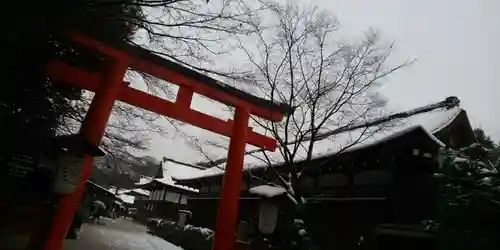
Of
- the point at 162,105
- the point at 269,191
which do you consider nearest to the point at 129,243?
the point at 162,105

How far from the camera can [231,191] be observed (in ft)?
33.7

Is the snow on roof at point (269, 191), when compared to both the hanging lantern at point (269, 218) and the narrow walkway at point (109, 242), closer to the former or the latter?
the hanging lantern at point (269, 218)

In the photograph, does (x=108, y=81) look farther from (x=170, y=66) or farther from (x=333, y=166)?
(x=333, y=166)

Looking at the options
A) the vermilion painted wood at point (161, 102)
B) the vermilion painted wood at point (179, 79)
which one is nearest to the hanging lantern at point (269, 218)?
the vermilion painted wood at point (161, 102)

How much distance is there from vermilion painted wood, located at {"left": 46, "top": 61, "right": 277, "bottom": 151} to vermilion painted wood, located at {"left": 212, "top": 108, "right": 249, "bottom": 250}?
14.9 inches

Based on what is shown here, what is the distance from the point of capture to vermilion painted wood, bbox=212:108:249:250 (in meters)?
9.54

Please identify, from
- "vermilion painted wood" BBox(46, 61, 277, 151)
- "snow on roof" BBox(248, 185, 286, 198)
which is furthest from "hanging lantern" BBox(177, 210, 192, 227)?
"snow on roof" BBox(248, 185, 286, 198)

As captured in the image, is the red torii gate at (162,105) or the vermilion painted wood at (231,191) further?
the vermilion painted wood at (231,191)

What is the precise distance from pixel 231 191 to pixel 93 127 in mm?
4287

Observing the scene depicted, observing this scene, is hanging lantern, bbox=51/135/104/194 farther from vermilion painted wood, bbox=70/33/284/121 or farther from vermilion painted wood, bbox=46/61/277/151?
vermilion painted wood, bbox=70/33/284/121

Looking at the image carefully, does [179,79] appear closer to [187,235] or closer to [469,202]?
[469,202]

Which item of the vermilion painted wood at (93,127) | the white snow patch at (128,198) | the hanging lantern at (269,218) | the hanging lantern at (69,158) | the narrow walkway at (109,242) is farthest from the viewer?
the white snow patch at (128,198)

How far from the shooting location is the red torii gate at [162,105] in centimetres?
766

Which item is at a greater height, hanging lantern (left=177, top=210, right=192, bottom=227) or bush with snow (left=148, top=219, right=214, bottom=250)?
hanging lantern (left=177, top=210, right=192, bottom=227)
